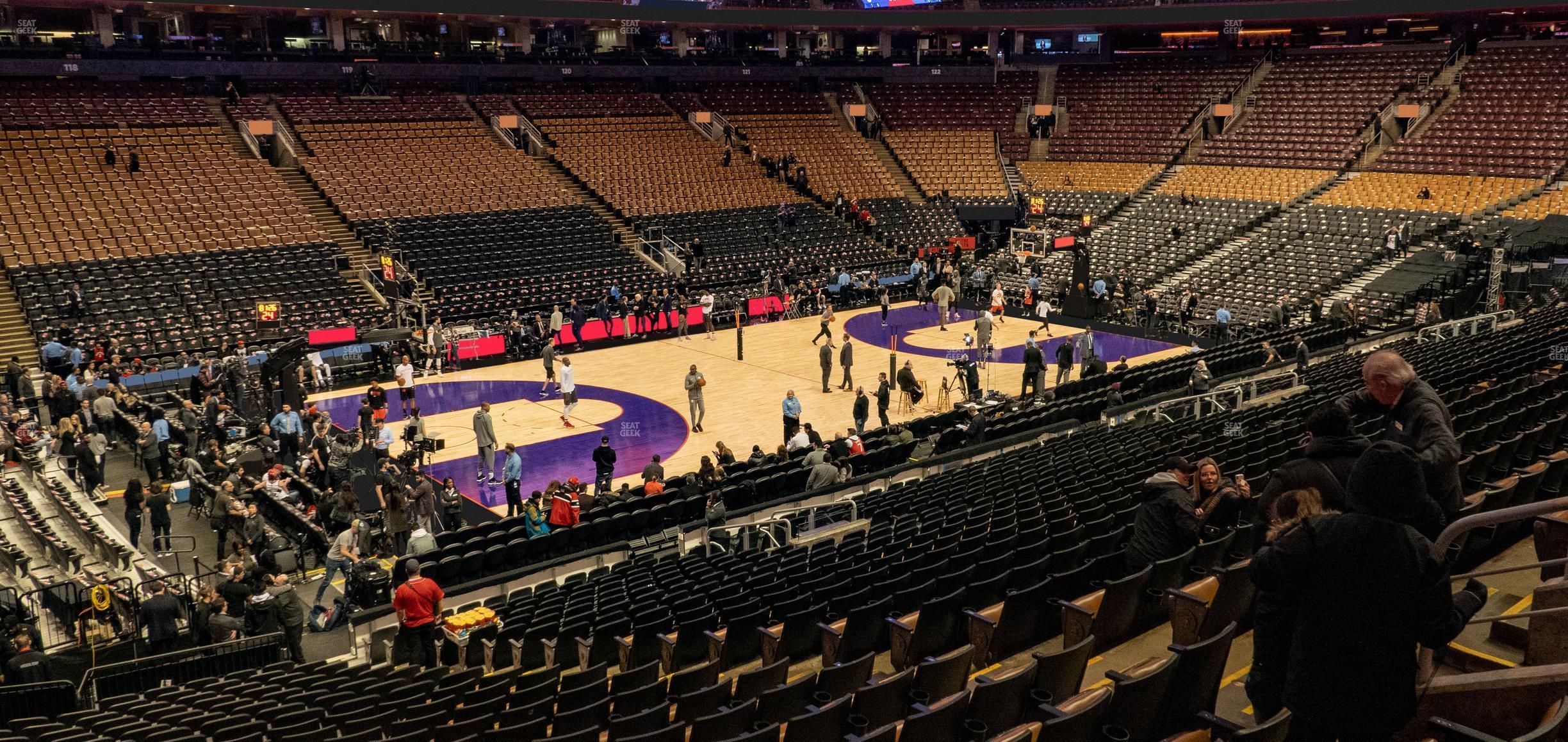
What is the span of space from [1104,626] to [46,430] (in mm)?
20591

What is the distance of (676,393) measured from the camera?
25.1 m

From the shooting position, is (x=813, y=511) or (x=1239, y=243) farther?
(x=1239, y=243)

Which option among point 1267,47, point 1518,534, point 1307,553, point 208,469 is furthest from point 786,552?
point 1267,47

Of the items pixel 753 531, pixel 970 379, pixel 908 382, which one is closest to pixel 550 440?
pixel 908 382

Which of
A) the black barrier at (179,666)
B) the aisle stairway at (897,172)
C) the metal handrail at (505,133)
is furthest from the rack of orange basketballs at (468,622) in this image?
the aisle stairway at (897,172)

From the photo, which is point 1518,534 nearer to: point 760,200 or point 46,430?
point 46,430

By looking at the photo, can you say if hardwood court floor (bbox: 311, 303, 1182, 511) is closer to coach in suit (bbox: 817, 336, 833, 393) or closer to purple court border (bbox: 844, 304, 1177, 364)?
purple court border (bbox: 844, 304, 1177, 364)

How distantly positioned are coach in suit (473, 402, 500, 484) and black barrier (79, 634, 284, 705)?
6918 millimetres

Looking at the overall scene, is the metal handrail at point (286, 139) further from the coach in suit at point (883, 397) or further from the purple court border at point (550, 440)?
the coach in suit at point (883, 397)

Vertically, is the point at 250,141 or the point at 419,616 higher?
the point at 250,141

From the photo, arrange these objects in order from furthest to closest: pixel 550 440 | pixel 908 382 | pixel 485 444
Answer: pixel 908 382 < pixel 550 440 < pixel 485 444

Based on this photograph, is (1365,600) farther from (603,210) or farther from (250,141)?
(250,141)

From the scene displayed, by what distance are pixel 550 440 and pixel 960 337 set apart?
14.0m

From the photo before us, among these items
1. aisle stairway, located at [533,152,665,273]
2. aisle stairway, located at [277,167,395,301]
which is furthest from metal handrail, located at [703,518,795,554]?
aisle stairway, located at [533,152,665,273]
